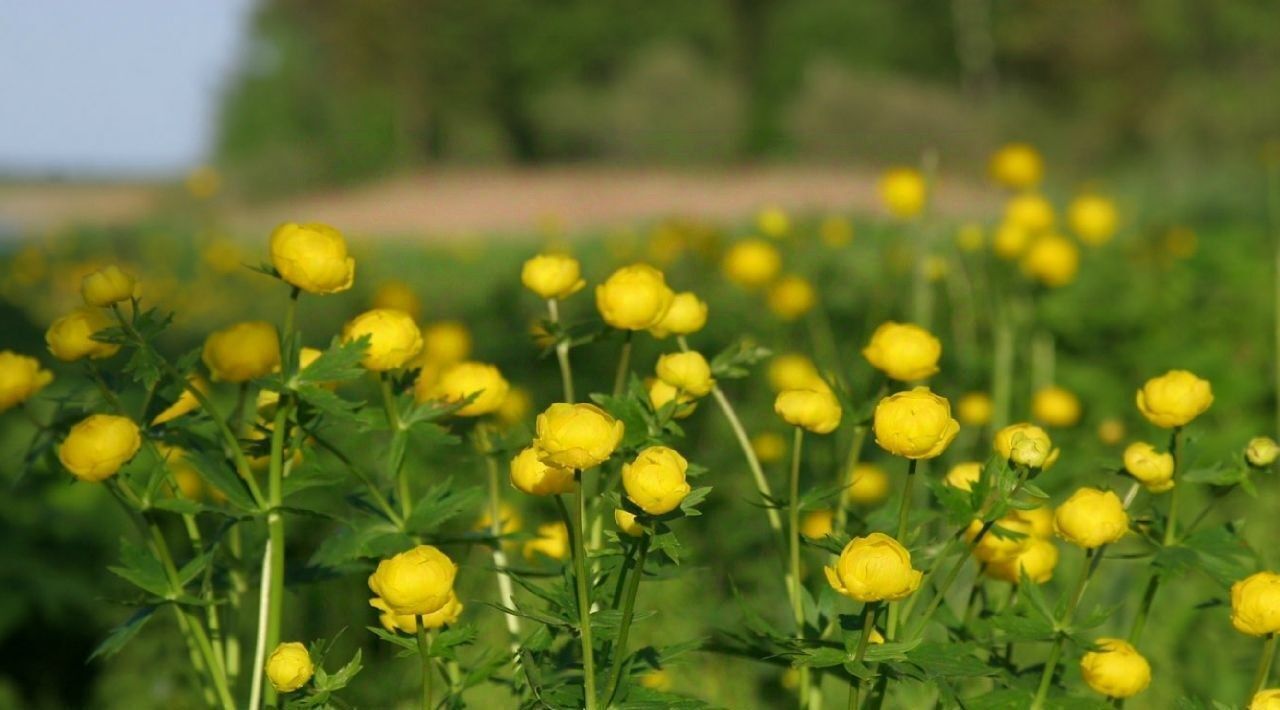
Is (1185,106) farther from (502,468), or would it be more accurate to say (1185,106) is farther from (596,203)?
(502,468)

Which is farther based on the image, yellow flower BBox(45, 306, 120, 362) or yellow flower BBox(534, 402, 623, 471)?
yellow flower BBox(45, 306, 120, 362)

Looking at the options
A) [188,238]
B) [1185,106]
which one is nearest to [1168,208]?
[188,238]

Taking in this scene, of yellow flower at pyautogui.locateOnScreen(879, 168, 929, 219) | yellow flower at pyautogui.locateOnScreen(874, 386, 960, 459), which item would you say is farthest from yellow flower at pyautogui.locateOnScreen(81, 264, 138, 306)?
yellow flower at pyautogui.locateOnScreen(879, 168, 929, 219)

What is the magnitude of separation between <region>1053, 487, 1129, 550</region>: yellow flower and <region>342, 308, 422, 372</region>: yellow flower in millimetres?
450

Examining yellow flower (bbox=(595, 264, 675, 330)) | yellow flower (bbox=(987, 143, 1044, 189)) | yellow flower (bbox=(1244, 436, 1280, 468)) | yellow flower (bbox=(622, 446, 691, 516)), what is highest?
yellow flower (bbox=(595, 264, 675, 330))

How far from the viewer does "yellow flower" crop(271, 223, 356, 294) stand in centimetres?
90

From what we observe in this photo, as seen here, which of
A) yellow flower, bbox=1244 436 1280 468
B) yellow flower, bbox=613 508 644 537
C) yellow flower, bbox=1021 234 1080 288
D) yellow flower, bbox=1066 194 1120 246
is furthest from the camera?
yellow flower, bbox=1066 194 1120 246

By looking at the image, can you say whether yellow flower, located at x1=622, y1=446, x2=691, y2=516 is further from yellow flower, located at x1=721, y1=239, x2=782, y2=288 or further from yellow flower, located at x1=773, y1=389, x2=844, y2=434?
yellow flower, located at x1=721, y1=239, x2=782, y2=288

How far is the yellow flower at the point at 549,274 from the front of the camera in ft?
3.54

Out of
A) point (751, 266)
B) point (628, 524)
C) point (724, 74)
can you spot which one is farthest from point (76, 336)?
point (724, 74)

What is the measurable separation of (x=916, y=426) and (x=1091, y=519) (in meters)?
0.14

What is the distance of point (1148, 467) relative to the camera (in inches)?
38.4

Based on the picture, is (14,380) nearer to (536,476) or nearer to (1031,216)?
(536,476)

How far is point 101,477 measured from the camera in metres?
0.91
